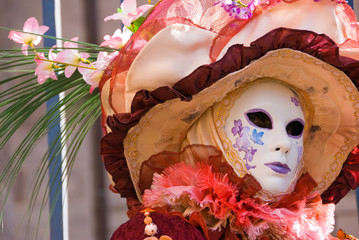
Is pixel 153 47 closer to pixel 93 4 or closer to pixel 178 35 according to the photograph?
pixel 178 35

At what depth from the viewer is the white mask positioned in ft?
4.25

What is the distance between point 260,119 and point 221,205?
22cm

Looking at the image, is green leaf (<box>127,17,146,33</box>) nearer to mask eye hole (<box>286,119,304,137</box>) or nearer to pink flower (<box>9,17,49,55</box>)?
pink flower (<box>9,17,49,55</box>)

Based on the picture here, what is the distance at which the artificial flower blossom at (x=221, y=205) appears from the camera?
124 cm

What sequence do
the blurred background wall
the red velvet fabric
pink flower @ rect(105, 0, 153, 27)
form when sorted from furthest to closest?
the blurred background wall → pink flower @ rect(105, 0, 153, 27) → the red velvet fabric

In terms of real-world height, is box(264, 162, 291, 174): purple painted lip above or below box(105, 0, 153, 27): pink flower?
below

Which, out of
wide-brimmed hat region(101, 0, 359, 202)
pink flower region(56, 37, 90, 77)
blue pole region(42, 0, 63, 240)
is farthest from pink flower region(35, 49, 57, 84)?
blue pole region(42, 0, 63, 240)

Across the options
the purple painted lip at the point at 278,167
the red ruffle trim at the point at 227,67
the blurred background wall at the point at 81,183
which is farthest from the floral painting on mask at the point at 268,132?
the blurred background wall at the point at 81,183

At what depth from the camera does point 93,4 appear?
2.28 m

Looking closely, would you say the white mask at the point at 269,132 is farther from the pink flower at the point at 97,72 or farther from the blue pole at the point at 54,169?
the blue pole at the point at 54,169

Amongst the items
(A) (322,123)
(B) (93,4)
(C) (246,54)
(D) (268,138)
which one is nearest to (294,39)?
(C) (246,54)

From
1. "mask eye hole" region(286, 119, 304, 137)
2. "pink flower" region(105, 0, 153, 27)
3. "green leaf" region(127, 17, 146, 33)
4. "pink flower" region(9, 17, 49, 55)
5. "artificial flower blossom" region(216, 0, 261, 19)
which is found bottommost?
"mask eye hole" region(286, 119, 304, 137)

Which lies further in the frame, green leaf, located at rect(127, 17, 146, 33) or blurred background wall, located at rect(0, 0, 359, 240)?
blurred background wall, located at rect(0, 0, 359, 240)

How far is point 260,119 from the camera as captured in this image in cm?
133
